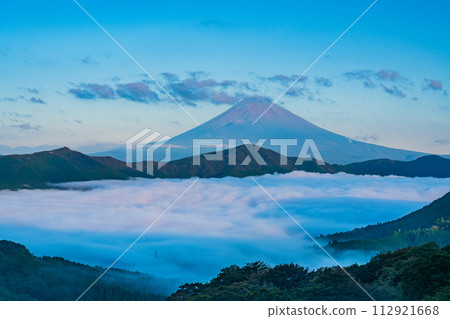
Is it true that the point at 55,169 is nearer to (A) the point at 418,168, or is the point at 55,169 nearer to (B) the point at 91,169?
(B) the point at 91,169

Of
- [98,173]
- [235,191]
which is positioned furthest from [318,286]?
[98,173]

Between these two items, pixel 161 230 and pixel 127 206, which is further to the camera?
pixel 127 206

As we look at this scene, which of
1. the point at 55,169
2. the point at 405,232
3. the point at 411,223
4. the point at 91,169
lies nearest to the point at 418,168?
the point at 411,223

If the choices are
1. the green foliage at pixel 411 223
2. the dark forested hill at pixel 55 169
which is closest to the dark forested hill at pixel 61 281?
the green foliage at pixel 411 223

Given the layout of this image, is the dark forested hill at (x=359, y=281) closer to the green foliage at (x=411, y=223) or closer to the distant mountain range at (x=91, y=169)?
the green foliage at (x=411, y=223)

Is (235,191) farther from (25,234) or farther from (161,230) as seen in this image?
(25,234)

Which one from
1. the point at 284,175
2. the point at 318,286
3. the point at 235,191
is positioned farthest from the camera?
the point at 284,175

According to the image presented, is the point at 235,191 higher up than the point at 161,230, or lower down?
higher up
